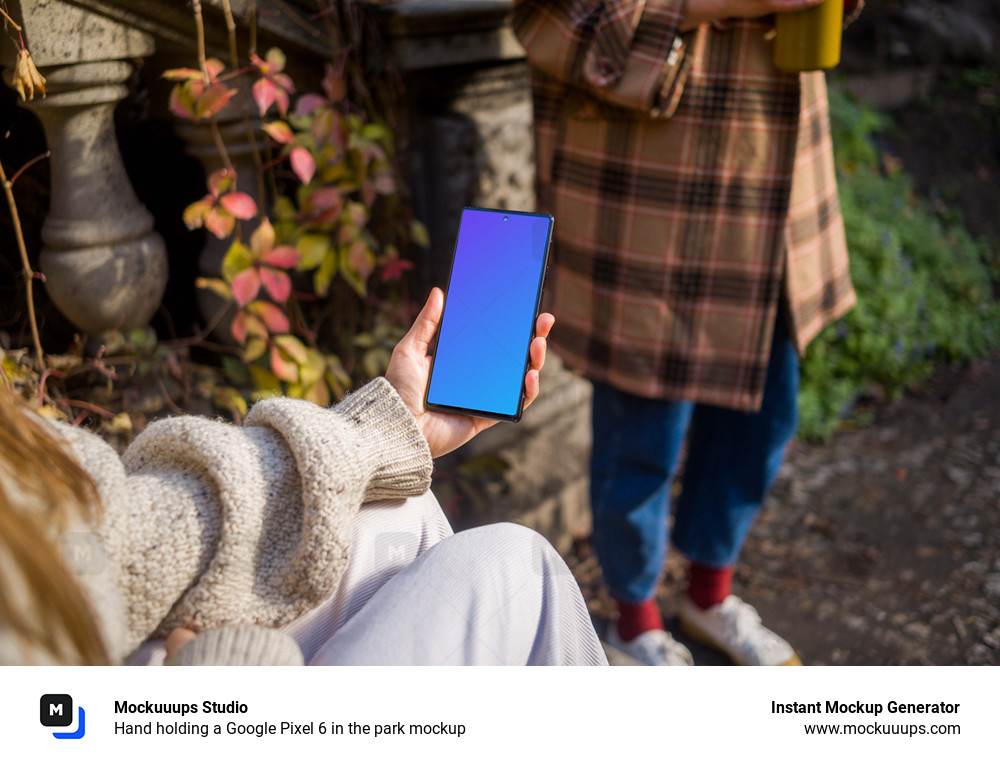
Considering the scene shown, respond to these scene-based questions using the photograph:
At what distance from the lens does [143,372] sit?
1395mm

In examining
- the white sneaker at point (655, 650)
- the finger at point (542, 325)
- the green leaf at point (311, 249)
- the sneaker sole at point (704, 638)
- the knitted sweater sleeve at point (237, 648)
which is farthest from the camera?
the sneaker sole at point (704, 638)

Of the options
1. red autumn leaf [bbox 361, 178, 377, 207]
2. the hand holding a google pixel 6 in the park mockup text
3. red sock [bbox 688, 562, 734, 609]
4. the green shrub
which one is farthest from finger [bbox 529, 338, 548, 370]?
the green shrub

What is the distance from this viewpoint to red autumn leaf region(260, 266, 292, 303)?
53.7 inches

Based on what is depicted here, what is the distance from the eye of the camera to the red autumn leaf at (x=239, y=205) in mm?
Result: 1307

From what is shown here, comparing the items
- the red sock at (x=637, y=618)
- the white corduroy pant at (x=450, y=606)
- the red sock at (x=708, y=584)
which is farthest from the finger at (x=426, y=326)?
the red sock at (x=708, y=584)

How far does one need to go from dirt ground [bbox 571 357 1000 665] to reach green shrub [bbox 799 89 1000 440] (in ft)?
0.43

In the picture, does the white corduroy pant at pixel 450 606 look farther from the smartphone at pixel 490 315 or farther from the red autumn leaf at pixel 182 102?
the red autumn leaf at pixel 182 102

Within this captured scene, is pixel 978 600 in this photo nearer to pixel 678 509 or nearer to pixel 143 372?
pixel 678 509

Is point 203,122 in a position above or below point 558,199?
above

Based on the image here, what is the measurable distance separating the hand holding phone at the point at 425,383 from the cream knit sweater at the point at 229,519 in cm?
15

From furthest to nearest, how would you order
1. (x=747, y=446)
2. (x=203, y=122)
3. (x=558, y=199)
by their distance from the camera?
(x=747, y=446)
(x=558, y=199)
(x=203, y=122)

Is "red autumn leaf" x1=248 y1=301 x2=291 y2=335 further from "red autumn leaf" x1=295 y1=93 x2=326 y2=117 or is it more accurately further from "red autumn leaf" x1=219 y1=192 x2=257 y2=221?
"red autumn leaf" x1=295 y1=93 x2=326 y2=117
